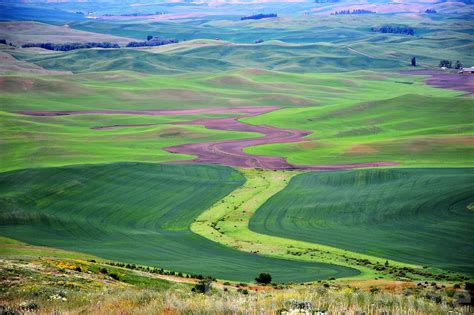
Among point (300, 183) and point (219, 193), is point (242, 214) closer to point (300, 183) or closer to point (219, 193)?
point (219, 193)

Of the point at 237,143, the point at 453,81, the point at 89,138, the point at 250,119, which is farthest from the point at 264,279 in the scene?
the point at 453,81

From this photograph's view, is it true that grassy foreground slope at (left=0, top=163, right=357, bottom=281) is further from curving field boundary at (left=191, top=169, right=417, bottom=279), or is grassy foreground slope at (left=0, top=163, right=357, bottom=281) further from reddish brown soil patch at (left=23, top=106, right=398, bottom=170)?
reddish brown soil patch at (left=23, top=106, right=398, bottom=170)

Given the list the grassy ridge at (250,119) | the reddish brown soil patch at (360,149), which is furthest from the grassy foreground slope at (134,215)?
the reddish brown soil patch at (360,149)

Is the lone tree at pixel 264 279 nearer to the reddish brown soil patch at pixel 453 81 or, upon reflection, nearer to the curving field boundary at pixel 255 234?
the curving field boundary at pixel 255 234

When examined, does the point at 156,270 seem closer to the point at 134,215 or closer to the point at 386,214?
the point at 134,215

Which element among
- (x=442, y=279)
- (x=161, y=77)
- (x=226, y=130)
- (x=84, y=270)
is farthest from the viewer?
(x=161, y=77)

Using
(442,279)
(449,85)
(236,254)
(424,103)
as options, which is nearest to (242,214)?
(236,254)
